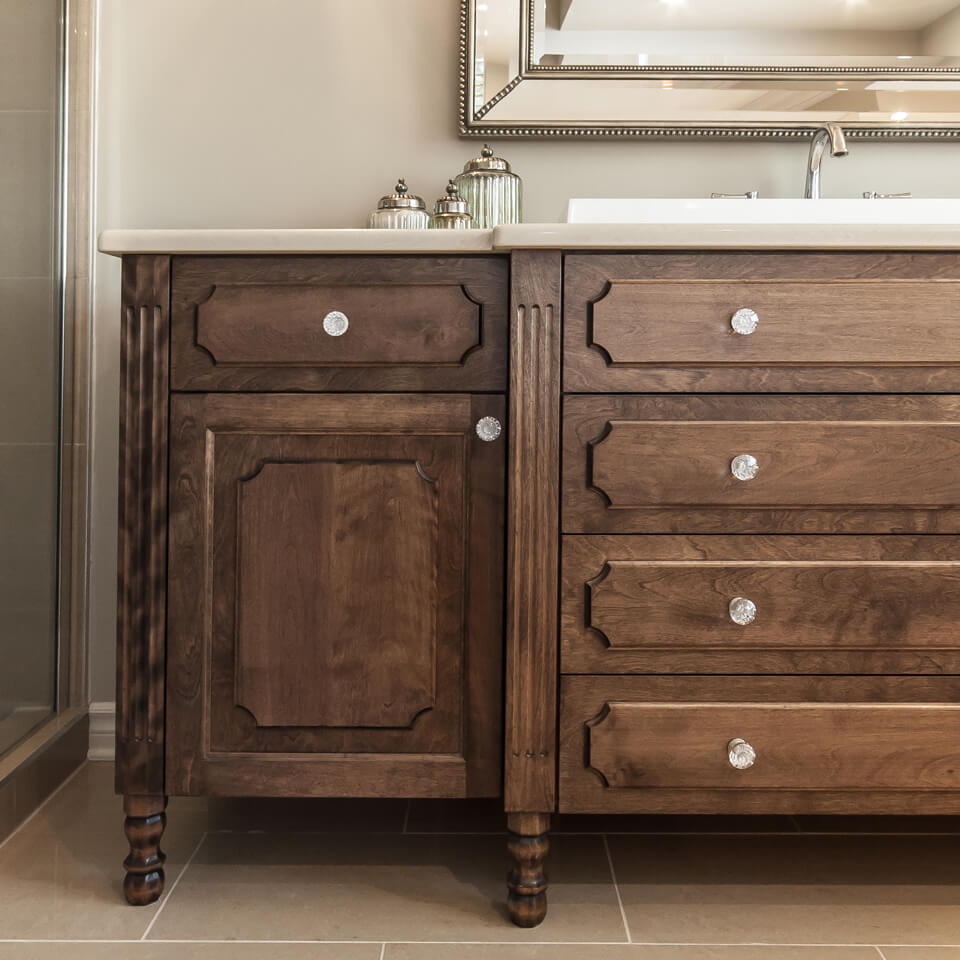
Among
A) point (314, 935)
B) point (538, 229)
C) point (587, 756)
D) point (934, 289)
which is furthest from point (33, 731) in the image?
point (934, 289)

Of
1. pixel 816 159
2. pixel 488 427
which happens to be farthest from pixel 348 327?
pixel 816 159

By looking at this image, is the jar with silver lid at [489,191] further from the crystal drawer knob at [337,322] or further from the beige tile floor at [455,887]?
the beige tile floor at [455,887]

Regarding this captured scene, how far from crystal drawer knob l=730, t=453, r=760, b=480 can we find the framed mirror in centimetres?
81

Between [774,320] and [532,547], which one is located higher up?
[774,320]

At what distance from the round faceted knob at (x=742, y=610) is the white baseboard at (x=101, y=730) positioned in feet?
3.83

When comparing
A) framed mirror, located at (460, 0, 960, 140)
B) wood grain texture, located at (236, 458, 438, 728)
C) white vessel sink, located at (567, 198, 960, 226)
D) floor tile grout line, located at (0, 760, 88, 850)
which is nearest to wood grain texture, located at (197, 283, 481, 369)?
wood grain texture, located at (236, 458, 438, 728)

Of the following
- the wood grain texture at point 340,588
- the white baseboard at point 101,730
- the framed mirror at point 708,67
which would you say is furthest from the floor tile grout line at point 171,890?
the framed mirror at point 708,67

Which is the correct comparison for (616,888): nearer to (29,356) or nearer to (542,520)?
(542,520)

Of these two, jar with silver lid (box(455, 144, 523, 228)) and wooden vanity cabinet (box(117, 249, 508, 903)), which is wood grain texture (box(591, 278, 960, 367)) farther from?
jar with silver lid (box(455, 144, 523, 228))

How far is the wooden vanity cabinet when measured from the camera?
1100 millimetres

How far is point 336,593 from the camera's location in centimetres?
111

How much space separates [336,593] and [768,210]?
0.89 m

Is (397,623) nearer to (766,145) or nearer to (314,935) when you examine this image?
(314,935)

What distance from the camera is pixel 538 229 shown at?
41.4 inches
